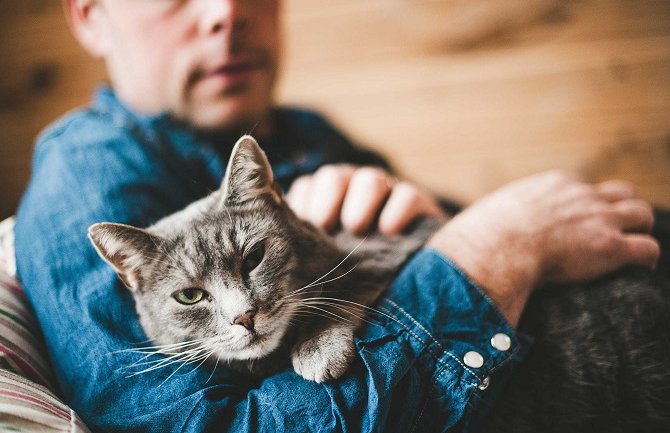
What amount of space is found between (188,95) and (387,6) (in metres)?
1.15

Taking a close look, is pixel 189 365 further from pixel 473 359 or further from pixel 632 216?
pixel 632 216

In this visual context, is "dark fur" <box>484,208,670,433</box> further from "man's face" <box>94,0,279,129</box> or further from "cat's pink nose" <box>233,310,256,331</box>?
"man's face" <box>94,0,279,129</box>

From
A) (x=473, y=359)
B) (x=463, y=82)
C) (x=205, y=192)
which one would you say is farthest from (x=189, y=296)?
(x=463, y=82)

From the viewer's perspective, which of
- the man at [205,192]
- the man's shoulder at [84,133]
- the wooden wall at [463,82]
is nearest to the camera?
the man at [205,192]

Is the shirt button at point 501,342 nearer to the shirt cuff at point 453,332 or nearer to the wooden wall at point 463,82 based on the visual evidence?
the shirt cuff at point 453,332

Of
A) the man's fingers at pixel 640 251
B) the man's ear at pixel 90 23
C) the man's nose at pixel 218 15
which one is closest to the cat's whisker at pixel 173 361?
the man's nose at pixel 218 15

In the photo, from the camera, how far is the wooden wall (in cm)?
173

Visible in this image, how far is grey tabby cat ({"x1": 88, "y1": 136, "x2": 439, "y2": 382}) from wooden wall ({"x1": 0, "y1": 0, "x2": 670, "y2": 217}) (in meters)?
1.18

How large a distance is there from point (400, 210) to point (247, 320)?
45 centimetres

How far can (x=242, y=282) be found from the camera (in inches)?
28.5

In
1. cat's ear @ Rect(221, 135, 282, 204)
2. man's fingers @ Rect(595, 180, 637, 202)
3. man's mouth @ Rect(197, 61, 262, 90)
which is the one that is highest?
man's mouth @ Rect(197, 61, 262, 90)

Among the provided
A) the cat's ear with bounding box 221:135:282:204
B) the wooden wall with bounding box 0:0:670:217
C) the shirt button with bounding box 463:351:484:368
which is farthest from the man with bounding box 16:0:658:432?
the wooden wall with bounding box 0:0:670:217

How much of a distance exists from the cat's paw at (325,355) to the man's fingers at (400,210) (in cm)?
32

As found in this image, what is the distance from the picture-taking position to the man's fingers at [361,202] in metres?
0.96
